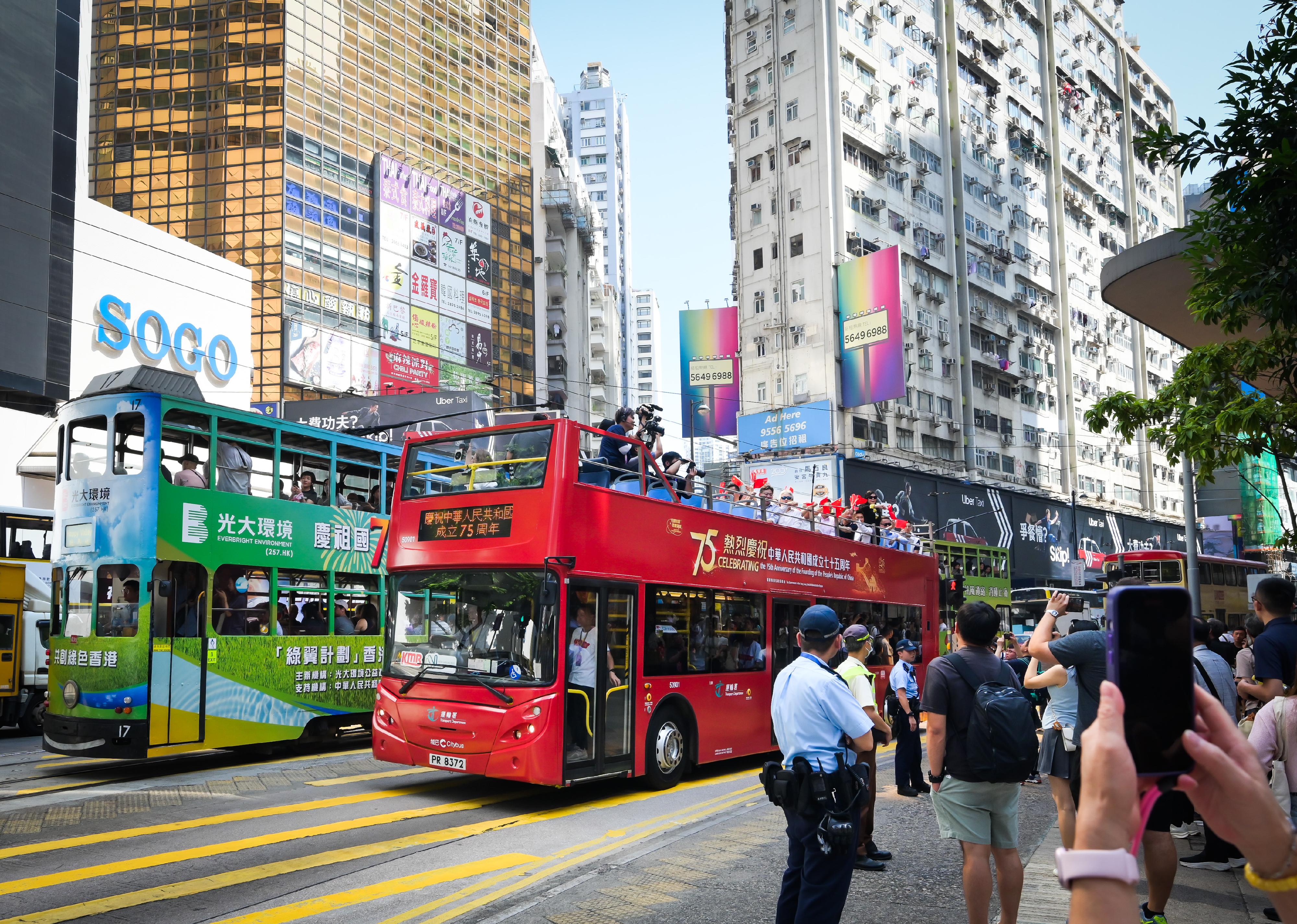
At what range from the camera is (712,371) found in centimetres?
4434

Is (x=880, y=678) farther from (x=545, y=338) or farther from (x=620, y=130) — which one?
(x=620, y=130)

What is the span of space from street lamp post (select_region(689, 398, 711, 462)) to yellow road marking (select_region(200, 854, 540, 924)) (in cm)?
3301

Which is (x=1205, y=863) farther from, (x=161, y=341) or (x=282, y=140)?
(x=282, y=140)

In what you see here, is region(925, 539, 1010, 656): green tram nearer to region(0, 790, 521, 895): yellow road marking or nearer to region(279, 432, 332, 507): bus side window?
region(279, 432, 332, 507): bus side window

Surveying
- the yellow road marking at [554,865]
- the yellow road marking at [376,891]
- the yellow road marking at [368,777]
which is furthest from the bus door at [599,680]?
the yellow road marking at [376,891]

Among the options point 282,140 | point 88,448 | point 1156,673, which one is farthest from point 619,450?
point 282,140

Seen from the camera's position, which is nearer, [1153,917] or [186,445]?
[1153,917]

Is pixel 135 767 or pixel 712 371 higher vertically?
pixel 712 371

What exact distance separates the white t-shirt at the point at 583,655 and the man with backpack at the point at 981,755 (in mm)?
4994

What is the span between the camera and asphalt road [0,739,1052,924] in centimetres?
616

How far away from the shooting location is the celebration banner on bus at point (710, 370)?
4400 cm

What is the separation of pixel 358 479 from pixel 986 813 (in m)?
11.0

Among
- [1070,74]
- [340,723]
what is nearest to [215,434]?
[340,723]

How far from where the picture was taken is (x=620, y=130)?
14538 centimetres
